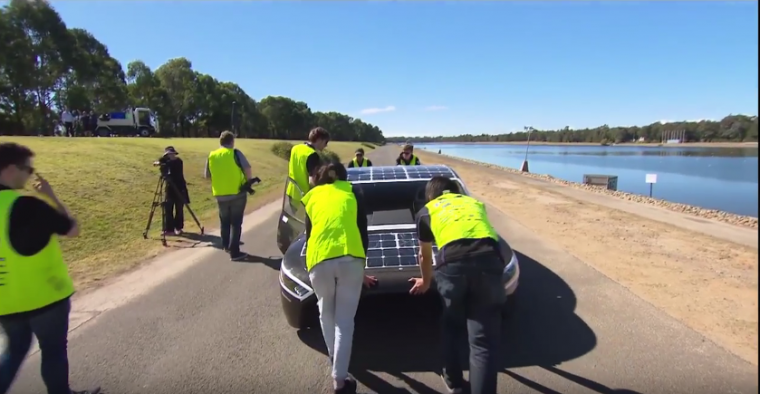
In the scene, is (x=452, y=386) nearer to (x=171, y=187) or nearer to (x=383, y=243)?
(x=383, y=243)

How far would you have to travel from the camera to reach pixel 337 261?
110 inches

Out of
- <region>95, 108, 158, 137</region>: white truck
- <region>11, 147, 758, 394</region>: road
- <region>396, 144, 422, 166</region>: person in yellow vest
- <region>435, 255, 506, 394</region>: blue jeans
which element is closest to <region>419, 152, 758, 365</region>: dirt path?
<region>11, 147, 758, 394</region>: road

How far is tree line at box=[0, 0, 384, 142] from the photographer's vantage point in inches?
1651

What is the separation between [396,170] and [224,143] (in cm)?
265

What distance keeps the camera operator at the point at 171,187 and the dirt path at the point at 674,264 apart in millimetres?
6919

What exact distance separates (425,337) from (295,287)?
1224mm

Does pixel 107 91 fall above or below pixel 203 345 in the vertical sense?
above

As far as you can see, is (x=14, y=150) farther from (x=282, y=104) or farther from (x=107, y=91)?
(x=282, y=104)

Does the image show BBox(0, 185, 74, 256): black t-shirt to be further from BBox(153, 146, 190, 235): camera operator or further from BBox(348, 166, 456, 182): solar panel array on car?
BBox(153, 146, 190, 235): camera operator

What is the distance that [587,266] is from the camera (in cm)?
612

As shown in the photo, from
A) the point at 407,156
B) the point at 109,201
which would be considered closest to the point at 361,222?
the point at 407,156

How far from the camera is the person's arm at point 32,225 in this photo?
93.4 inches

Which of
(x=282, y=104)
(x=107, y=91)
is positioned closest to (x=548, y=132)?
(x=282, y=104)

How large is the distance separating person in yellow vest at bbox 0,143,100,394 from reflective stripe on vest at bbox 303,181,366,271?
1402mm
